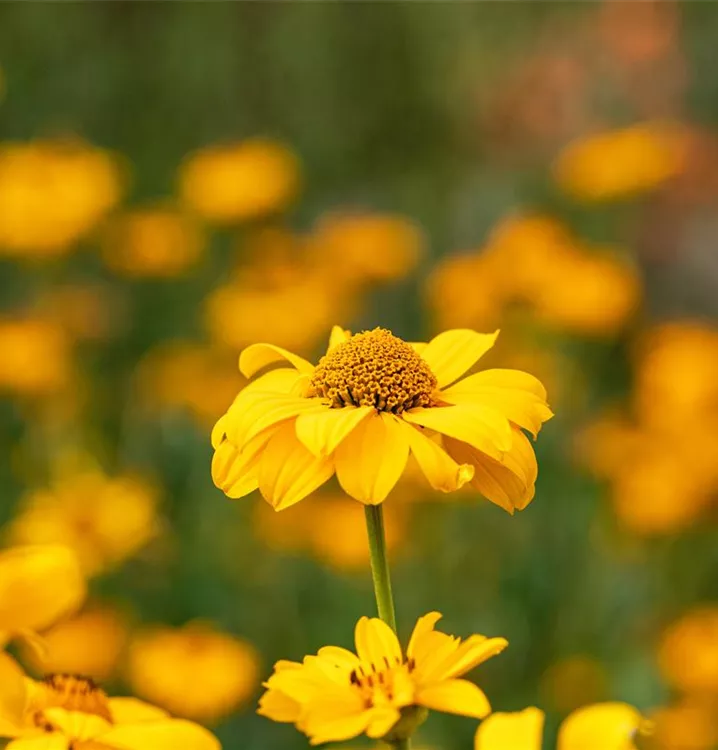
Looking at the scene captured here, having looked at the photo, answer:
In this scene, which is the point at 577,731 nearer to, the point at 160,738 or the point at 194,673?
the point at 160,738

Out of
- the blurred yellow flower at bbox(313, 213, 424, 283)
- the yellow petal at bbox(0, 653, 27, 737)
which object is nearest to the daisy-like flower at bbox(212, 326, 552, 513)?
the yellow petal at bbox(0, 653, 27, 737)

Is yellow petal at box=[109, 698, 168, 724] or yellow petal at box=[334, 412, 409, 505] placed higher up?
yellow petal at box=[334, 412, 409, 505]

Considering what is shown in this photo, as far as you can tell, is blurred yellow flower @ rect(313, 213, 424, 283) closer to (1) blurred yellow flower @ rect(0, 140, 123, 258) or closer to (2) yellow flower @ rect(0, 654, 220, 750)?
(1) blurred yellow flower @ rect(0, 140, 123, 258)

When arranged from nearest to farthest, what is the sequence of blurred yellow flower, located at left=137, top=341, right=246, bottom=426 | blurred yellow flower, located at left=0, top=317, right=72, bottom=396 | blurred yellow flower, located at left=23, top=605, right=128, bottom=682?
blurred yellow flower, located at left=23, top=605, right=128, bottom=682 → blurred yellow flower, located at left=0, top=317, right=72, bottom=396 → blurred yellow flower, located at left=137, top=341, right=246, bottom=426

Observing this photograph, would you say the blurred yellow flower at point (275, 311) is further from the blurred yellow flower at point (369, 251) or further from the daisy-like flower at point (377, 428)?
the daisy-like flower at point (377, 428)

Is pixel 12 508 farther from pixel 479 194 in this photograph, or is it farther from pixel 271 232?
pixel 479 194

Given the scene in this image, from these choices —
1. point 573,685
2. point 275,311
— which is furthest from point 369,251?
point 573,685
